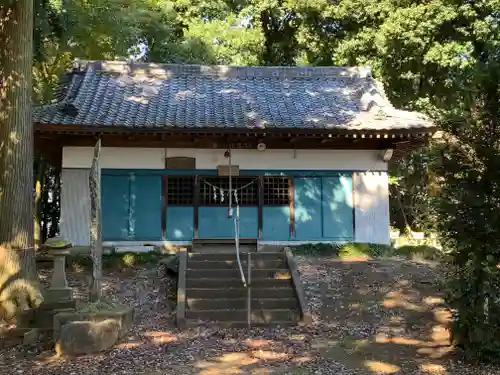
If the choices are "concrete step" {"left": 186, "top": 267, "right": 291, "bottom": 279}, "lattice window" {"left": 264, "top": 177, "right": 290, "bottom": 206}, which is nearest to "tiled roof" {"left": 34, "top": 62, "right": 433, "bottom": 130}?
"lattice window" {"left": 264, "top": 177, "right": 290, "bottom": 206}

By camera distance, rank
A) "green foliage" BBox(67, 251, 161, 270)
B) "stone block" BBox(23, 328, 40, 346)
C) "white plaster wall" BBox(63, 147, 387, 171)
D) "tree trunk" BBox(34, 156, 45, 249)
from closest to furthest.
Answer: "stone block" BBox(23, 328, 40, 346), "green foliage" BBox(67, 251, 161, 270), "white plaster wall" BBox(63, 147, 387, 171), "tree trunk" BBox(34, 156, 45, 249)

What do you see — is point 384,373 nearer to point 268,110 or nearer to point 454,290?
point 454,290

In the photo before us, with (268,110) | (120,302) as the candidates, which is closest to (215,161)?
(268,110)

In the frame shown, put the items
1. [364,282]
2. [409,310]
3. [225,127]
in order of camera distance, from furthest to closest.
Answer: [225,127] → [364,282] → [409,310]

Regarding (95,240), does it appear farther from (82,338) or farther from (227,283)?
(227,283)

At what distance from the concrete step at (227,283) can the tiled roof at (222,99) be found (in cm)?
401

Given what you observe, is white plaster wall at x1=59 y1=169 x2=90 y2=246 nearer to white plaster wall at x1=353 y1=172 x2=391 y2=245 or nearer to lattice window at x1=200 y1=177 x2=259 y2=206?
lattice window at x1=200 y1=177 x2=259 y2=206

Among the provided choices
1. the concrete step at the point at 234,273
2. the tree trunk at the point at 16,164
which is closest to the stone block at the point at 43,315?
the tree trunk at the point at 16,164

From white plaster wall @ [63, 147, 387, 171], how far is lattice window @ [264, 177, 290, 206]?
0.36 metres

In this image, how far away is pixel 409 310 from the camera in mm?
9109

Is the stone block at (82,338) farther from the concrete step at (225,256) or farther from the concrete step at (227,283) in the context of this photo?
the concrete step at (225,256)

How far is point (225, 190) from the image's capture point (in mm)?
13500

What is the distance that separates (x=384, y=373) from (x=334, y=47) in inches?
707

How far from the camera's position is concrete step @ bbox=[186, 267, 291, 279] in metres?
10.2
